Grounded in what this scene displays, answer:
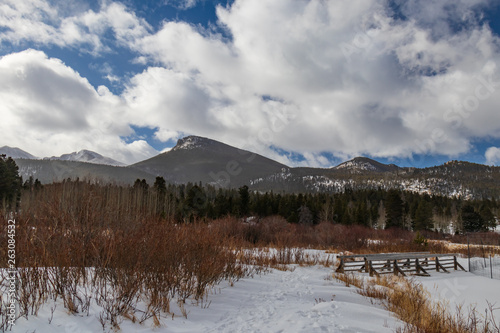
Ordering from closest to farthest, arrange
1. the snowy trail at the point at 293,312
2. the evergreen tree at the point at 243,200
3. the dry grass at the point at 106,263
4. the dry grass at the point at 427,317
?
the dry grass at the point at 106,263 → the dry grass at the point at 427,317 → the snowy trail at the point at 293,312 → the evergreen tree at the point at 243,200

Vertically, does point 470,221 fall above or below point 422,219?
above

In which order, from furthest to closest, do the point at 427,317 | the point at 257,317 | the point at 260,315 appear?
the point at 260,315
the point at 257,317
the point at 427,317

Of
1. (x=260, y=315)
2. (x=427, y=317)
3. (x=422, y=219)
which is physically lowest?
(x=422, y=219)

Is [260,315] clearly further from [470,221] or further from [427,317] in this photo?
[470,221]

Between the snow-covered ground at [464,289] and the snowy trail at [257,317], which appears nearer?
the snowy trail at [257,317]

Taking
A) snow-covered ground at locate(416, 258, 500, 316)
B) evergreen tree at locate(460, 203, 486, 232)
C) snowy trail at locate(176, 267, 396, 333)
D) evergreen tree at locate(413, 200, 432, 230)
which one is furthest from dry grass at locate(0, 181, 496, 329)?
evergreen tree at locate(460, 203, 486, 232)

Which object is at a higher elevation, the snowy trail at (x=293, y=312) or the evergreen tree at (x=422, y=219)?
the snowy trail at (x=293, y=312)

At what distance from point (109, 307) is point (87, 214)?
1859mm

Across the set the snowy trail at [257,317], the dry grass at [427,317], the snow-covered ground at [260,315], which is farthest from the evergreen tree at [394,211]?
the snowy trail at [257,317]

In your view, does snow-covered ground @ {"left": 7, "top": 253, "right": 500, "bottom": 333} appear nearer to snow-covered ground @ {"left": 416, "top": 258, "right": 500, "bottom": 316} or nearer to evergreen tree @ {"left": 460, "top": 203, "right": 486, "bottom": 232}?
snow-covered ground @ {"left": 416, "top": 258, "right": 500, "bottom": 316}

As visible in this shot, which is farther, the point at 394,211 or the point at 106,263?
the point at 394,211

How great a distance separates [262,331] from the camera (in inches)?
178

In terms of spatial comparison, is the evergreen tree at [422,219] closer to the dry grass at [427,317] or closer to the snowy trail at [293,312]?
the dry grass at [427,317]

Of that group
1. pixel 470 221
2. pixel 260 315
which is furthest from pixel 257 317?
pixel 470 221
